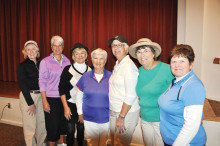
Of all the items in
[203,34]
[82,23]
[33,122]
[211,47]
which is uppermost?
[82,23]

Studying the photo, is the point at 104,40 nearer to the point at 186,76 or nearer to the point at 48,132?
the point at 48,132

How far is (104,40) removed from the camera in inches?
163

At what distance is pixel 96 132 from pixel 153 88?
0.75 metres

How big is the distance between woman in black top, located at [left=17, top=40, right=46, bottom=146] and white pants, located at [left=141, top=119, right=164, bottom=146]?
54.0 inches

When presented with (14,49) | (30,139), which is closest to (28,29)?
(14,49)

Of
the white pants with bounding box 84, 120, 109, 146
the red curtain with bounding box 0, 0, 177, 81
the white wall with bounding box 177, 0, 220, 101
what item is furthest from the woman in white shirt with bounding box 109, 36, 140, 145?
the red curtain with bounding box 0, 0, 177, 81

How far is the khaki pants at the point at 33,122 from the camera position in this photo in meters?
2.17

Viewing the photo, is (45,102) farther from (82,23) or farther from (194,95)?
(82,23)

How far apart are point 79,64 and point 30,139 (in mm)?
1206

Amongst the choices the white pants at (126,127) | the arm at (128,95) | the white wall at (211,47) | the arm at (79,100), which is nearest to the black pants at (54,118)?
the arm at (79,100)

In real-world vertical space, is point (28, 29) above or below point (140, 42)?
above

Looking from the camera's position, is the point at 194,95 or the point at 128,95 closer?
the point at 194,95

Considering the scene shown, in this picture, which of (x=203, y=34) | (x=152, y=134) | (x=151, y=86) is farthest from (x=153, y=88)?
(x=203, y=34)

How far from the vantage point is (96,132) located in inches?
68.7
